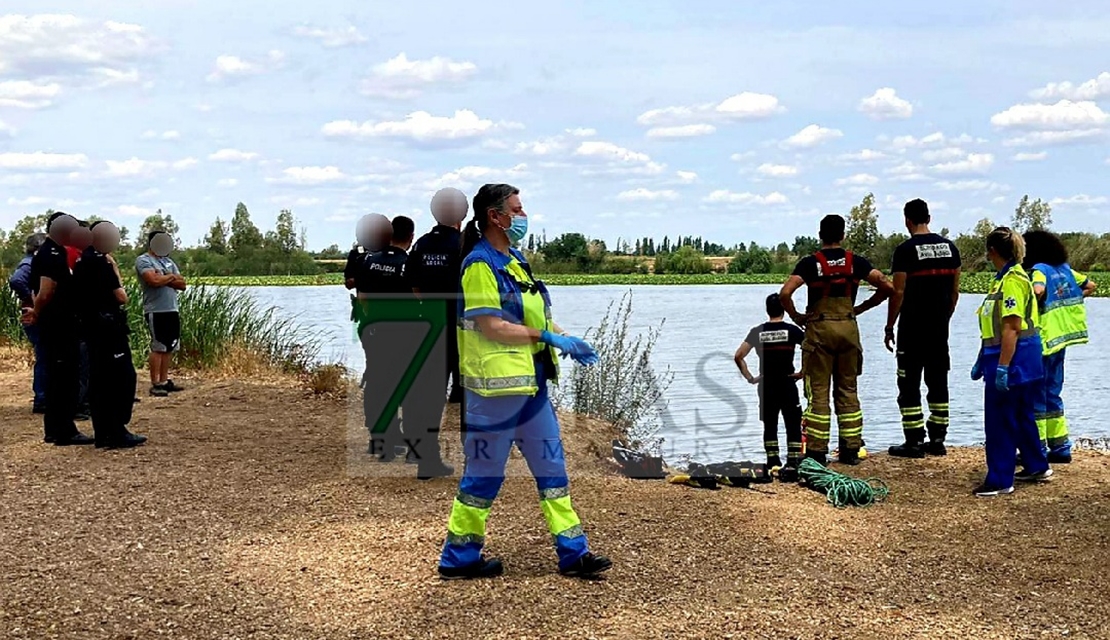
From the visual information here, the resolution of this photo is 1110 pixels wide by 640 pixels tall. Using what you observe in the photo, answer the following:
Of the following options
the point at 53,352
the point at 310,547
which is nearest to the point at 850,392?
the point at 310,547

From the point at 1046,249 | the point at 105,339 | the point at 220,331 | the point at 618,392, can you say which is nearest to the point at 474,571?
→ the point at 105,339

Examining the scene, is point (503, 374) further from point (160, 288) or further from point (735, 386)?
point (735, 386)

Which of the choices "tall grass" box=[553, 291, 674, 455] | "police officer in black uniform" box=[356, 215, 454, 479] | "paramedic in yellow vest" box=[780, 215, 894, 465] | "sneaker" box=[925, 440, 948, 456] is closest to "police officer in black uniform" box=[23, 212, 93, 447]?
"police officer in black uniform" box=[356, 215, 454, 479]

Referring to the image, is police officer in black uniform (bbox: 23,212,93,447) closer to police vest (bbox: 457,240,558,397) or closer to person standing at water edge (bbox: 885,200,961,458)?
police vest (bbox: 457,240,558,397)

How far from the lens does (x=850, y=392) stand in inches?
358

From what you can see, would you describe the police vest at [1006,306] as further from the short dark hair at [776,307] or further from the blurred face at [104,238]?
the blurred face at [104,238]

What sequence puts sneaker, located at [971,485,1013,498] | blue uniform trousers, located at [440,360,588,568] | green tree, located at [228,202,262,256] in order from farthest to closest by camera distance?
green tree, located at [228,202,262,256], sneaker, located at [971,485,1013,498], blue uniform trousers, located at [440,360,588,568]

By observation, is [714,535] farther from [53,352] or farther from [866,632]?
[53,352]

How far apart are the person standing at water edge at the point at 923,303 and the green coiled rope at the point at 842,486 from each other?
144 cm

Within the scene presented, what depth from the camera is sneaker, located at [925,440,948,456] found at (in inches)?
389

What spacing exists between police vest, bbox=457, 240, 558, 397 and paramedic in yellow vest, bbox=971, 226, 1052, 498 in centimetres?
372

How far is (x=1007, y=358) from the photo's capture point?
25.1ft

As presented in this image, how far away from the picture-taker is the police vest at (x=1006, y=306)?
7.77 m

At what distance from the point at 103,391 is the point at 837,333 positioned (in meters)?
6.10
